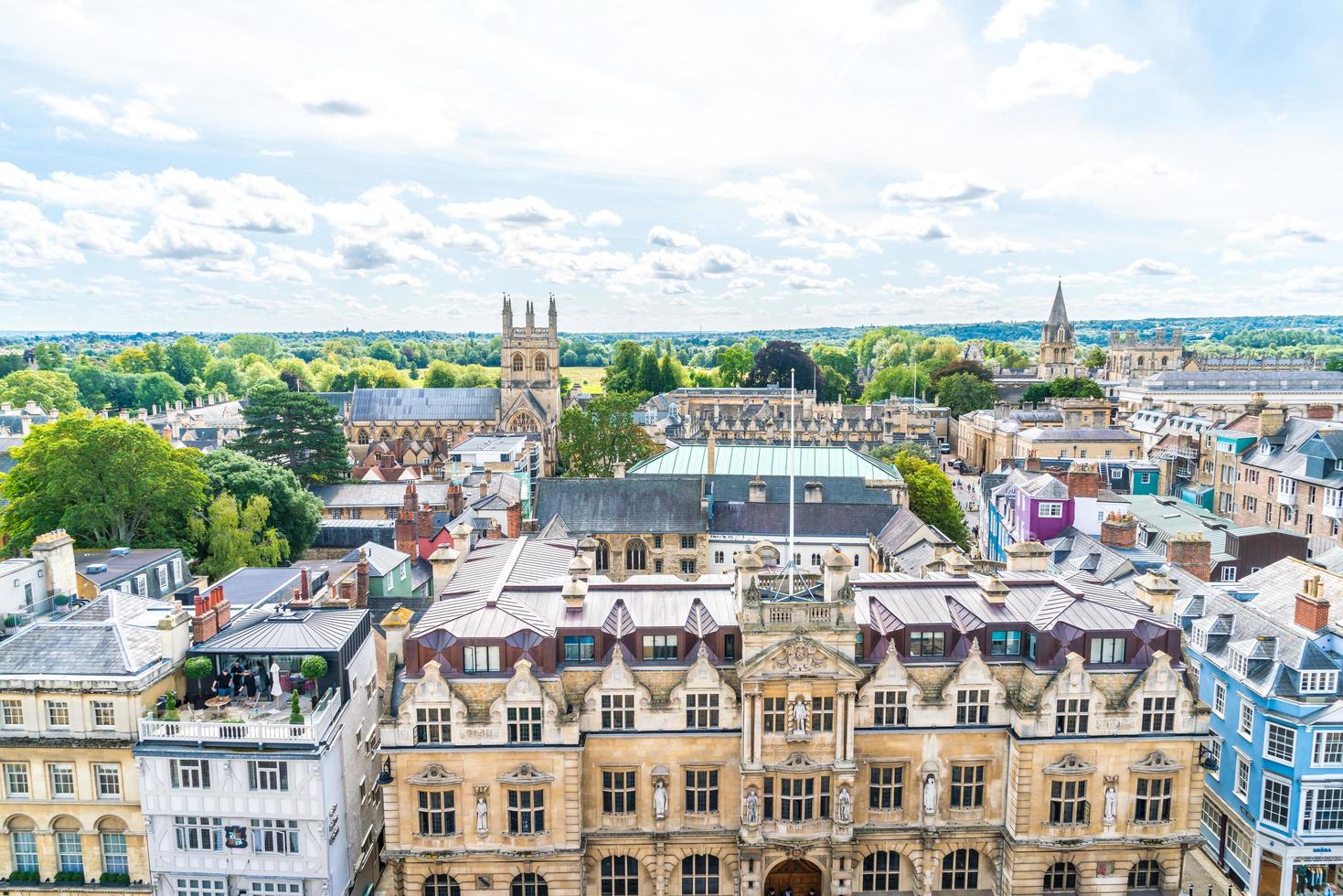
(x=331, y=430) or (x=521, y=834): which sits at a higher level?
(x=331, y=430)

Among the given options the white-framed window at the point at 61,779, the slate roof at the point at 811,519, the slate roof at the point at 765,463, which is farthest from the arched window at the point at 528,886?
the slate roof at the point at 765,463

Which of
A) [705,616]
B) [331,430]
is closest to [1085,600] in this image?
[705,616]

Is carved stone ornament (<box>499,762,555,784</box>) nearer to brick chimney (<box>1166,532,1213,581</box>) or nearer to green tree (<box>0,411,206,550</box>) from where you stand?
brick chimney (<box>1166,532,1213,581</box>)

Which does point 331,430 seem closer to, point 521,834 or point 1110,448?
point 521,834

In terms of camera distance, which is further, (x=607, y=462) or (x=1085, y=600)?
(x=607, y=462)

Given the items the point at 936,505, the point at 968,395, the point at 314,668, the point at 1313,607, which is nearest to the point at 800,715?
the point at 314,668

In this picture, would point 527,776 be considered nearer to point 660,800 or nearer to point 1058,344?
point 660,800

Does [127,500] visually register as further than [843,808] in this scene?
Yes
